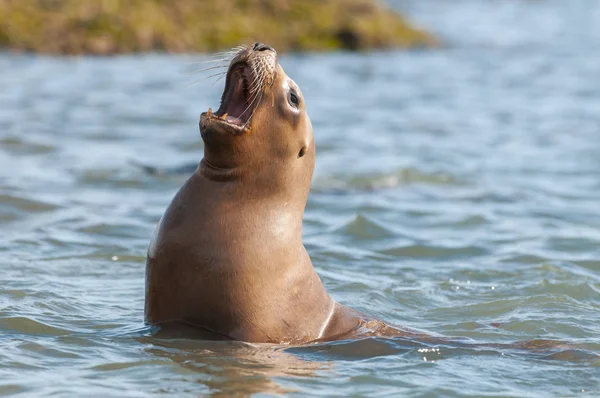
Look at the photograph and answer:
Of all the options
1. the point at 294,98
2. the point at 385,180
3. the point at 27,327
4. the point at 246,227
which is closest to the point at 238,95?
the point at 294,98

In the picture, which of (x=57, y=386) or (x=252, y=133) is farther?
(x=252, y=133)

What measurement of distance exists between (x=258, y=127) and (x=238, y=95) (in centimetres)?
30

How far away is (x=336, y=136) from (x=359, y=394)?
1168 centimetres

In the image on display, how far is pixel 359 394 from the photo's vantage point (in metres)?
5.66

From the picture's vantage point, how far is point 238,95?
638 centimetres

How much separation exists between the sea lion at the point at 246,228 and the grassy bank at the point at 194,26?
19640 millimetres

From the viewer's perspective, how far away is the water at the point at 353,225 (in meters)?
5.96

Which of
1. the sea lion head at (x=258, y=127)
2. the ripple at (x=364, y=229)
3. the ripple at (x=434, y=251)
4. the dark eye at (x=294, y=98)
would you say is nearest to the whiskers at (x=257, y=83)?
the sea lion head at (x=258, y=127)

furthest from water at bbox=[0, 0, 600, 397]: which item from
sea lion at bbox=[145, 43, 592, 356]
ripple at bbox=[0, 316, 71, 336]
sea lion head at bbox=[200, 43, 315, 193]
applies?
sea lion head at bbox=[200, 43, 315, 193]

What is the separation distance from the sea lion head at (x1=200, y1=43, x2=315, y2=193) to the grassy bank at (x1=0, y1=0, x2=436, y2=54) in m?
19.6

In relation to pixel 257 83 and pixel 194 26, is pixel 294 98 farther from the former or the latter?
pixel 194 26

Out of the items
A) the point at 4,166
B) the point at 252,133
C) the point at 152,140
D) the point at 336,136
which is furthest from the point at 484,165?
the point at 252,133

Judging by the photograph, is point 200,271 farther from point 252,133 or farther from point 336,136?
point 336,136

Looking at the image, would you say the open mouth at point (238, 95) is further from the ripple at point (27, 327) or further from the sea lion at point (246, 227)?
the ripple at point (27, 327)
